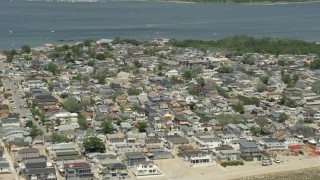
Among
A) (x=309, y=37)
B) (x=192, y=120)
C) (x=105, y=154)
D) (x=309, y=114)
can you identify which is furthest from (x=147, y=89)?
(x=309, y=37)

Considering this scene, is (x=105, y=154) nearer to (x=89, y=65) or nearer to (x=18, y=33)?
(x=89, y=65)

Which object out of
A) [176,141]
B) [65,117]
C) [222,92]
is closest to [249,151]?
[176,141]

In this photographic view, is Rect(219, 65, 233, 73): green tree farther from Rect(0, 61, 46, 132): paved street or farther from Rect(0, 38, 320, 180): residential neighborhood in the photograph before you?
Rect(0, 61, 46, 132): paved street

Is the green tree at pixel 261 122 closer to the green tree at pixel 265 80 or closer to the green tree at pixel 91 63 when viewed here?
the green tree at pixel 265 80

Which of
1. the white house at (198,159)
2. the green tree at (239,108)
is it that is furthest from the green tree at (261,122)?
the white house at (198,159)

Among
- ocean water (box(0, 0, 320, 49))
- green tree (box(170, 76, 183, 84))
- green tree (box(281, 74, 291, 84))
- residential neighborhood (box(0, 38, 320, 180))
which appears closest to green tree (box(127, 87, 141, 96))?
residential neighborhood (box(0, 38, 320, 180))
